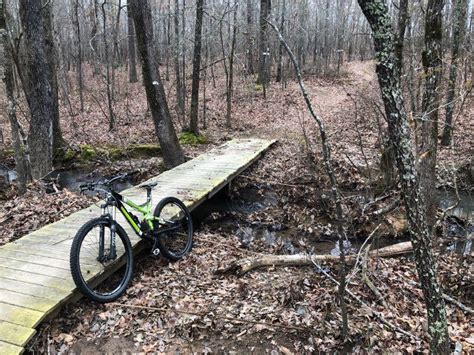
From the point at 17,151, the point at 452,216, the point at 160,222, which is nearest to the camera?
the point at 160,222

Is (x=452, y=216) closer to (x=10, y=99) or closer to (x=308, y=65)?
(x=10, y=99)

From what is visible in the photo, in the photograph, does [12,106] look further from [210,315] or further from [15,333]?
[210,315]

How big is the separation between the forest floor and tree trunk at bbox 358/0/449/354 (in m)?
1.21

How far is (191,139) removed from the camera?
46.7 feet

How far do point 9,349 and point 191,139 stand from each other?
36.6 ft

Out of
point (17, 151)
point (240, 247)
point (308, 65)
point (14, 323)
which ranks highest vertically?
point (308, 65)

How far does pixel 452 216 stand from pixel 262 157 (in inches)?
243

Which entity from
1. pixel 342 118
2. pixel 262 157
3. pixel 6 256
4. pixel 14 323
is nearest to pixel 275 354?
pixel 14 323

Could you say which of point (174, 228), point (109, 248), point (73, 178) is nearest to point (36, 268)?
point (109, 248)

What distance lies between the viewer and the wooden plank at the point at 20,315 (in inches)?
149

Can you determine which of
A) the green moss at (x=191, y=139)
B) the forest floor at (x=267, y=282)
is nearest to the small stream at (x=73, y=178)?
the forest floor at (x=267, y=282)

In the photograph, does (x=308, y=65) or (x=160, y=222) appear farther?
(x=308, y=65)

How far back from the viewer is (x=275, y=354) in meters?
4.02

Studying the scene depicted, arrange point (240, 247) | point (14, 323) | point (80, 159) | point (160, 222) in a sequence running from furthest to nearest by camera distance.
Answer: point (80, 159), point (240, 247), point (160, 222), point (14, 323)
